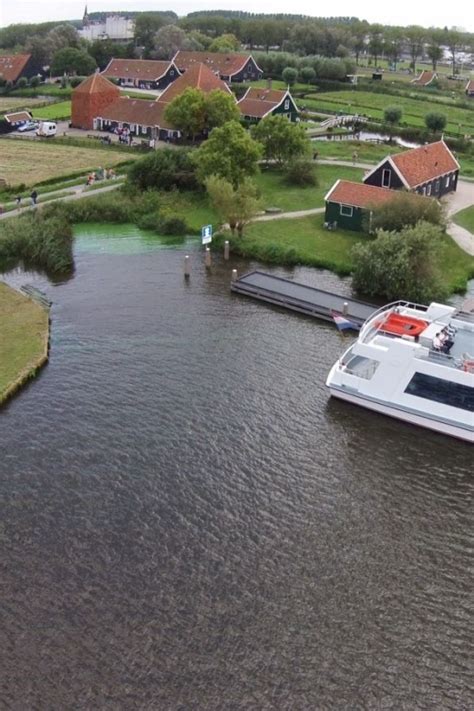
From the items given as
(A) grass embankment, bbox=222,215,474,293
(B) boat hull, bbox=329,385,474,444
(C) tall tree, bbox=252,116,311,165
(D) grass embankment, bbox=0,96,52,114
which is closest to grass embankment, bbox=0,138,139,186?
(C) tall tree, bbox=252,116,311,165

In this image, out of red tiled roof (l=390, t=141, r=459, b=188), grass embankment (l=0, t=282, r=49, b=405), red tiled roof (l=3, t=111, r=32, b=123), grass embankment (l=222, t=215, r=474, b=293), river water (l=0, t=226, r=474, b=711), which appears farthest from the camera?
red tiled roof (l=3, t=111, r=32, b=123)

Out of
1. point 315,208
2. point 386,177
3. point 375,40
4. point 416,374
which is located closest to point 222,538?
point 416,374

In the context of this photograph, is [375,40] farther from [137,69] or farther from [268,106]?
[268,106]

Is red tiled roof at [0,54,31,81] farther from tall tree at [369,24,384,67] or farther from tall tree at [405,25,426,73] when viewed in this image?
tall tree at [405,25,426,73]

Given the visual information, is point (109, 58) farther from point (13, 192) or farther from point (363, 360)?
point (363, 360)

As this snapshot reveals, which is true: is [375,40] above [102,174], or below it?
above
